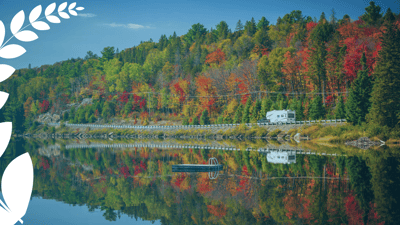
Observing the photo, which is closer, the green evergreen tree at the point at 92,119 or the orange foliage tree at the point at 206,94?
the orange foliage tree at the point at 206,94

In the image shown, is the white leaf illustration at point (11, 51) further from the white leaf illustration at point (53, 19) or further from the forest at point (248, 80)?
the forest at point (248, 80)

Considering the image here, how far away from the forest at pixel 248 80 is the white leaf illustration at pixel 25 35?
137ft

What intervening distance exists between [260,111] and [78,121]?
6626cm

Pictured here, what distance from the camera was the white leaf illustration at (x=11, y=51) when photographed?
326 inches

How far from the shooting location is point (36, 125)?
11781 centimetres

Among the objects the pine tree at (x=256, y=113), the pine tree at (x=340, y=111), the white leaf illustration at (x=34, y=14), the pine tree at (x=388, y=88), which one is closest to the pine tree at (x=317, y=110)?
the pine tree at (x=340, y=111)

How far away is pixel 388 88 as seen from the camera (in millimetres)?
41438

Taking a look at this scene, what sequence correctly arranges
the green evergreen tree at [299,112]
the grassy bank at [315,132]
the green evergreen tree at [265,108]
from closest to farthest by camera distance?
the grassy bank at [315,132] < the green evergreen tree at [299,112] < the green evergreen tree at [265,108]

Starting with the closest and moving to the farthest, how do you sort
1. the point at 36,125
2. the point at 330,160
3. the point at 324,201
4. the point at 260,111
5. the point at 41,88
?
1. the point at 324,201
2. the point at 330,160
3. the point at 260,111
4. the point at 36,125
5. the point at 41,88

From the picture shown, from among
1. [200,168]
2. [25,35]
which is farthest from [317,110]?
[25,35]

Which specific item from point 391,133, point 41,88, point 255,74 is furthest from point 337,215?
point 41,88

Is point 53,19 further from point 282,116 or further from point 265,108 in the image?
point 265,108

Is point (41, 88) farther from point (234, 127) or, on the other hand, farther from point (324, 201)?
point (324, 201)

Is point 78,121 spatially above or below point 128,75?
below
